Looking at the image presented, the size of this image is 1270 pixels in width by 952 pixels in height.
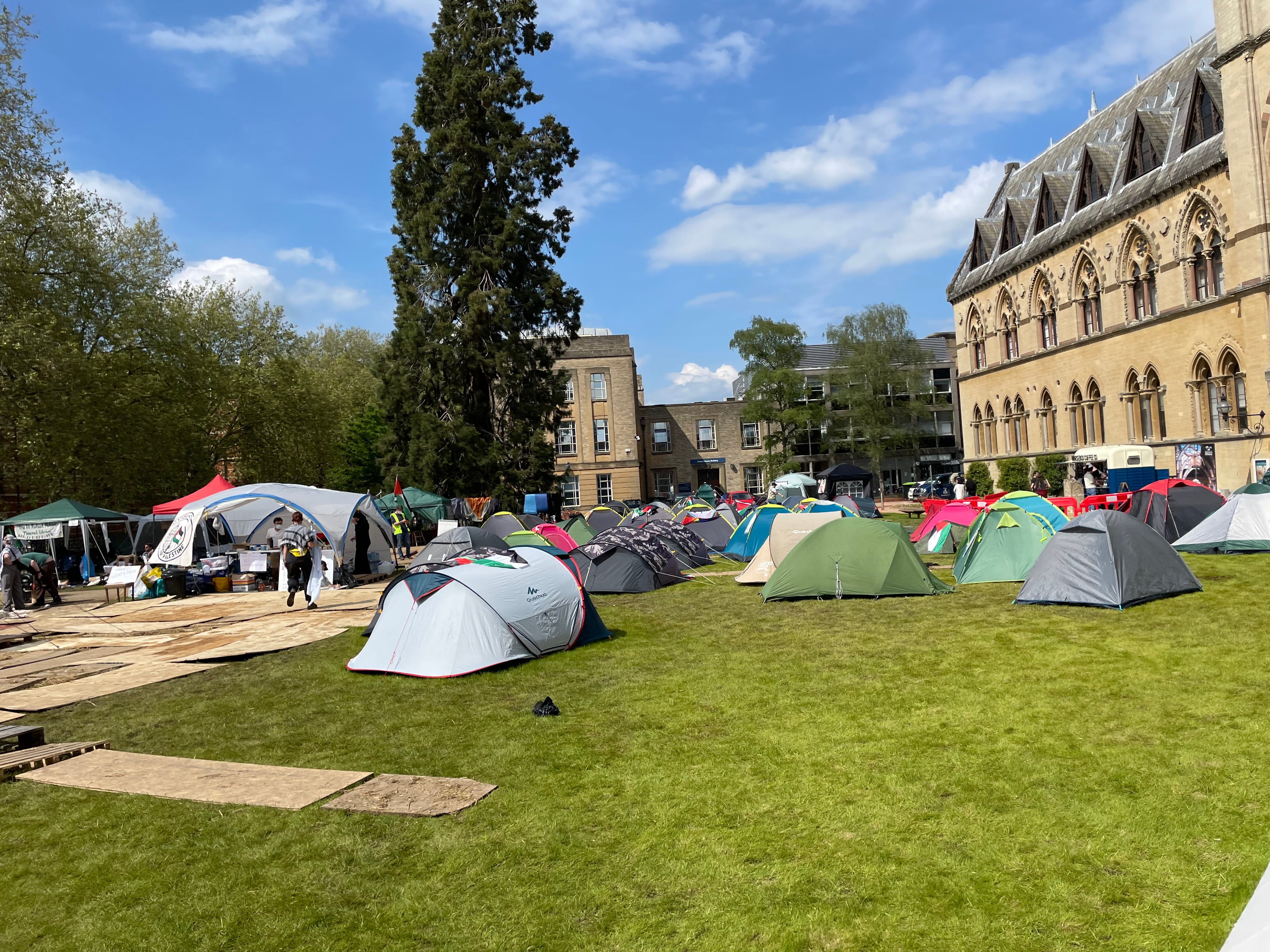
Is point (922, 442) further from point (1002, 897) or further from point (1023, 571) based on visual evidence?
point (1002, 897)

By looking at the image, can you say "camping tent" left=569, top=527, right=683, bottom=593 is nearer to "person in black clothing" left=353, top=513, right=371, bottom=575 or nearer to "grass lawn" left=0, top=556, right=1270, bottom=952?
"grass lawn" left=0, top=556, right=1270, bottom=952

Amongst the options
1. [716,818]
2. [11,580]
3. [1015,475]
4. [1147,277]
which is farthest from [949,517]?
[1015,475]

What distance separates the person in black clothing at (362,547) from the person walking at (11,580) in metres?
7.50

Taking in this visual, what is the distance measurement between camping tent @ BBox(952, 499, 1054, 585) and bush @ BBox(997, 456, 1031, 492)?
25.4 meters

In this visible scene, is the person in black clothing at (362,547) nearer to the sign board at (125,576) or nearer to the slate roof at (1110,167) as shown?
the sign board at (125,576)

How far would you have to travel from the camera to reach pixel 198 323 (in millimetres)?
38219

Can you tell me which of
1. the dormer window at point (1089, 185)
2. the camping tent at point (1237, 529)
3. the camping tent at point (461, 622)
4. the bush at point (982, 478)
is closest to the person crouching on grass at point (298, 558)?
the camping tent at point (461, 622)

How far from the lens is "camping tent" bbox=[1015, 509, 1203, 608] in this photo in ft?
39.0

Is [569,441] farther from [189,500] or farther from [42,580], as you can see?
[42,580]

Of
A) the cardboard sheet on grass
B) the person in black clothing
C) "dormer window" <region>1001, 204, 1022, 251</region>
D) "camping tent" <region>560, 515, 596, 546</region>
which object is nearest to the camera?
the cardboard sheet on grass

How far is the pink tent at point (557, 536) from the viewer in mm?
20156

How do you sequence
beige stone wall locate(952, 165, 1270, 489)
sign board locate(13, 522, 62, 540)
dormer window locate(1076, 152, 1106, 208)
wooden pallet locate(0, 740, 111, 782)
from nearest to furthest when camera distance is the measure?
wooden pallet locate(0, 740, 111, 782), sign board locate(13, 522, 62, 540), beige stone wall locate(952, 165, 1270, 489), dormer window locate(1076, 152, 1106, 208)

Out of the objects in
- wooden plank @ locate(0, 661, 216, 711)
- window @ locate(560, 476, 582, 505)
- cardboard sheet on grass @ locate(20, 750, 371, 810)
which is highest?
window @ locate(560, 476, 582, 505)

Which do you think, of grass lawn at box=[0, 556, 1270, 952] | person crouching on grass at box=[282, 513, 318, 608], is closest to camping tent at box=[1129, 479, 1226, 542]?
grass lawn at box=[0, 556, 1270, 952]
